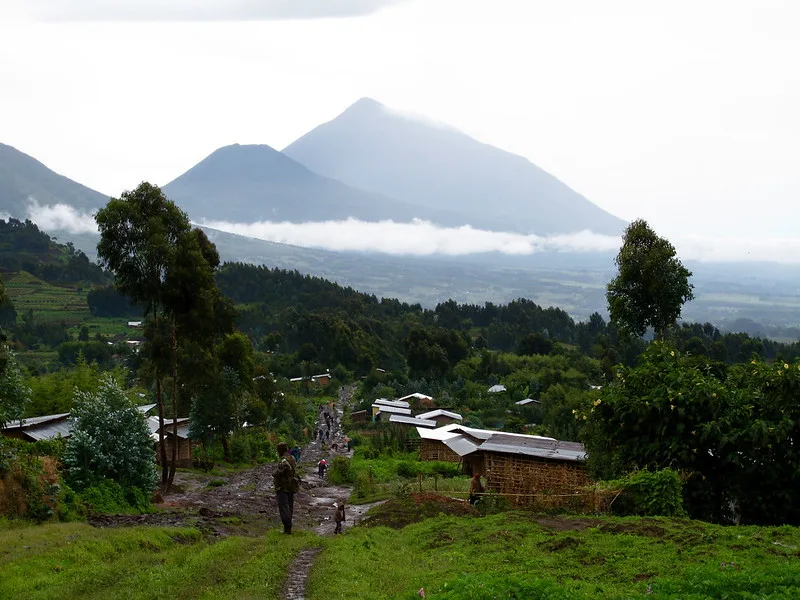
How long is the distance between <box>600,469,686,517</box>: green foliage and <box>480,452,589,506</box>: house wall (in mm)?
1426

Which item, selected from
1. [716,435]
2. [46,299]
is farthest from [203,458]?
[46,299]

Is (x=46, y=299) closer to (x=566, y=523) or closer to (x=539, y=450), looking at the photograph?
(x=539, y=450)

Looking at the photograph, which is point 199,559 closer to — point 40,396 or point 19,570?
point 19,570

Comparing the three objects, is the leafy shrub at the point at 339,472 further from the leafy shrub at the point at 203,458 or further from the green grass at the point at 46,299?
the green grass at the point at 46,299

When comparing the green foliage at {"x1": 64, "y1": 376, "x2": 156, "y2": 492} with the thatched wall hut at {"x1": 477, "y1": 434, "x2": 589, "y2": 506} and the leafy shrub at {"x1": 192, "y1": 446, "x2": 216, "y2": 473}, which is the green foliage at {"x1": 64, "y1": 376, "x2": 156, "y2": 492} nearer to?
the thatched wall hut at {"x1": 477, "y1": 434, "x2": 589, "y2": 506}

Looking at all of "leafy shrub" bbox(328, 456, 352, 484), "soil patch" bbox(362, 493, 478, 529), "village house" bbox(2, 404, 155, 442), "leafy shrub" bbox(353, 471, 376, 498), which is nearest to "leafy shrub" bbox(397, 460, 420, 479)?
"leafy shrub" bbox(328, 456, 352, 484)

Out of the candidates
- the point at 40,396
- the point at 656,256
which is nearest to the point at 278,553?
the point at 656,256

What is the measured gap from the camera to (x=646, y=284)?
1092 inches

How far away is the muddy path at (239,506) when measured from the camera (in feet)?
55.6

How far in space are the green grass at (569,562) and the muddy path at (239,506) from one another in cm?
371

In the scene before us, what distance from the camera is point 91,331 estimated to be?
341ft

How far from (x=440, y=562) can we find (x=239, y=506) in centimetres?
1163

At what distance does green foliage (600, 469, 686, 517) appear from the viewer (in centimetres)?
1592

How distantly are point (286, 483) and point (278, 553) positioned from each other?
2.08m
